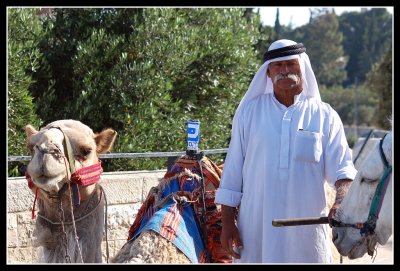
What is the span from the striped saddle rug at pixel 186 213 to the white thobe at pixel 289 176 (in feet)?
0.84

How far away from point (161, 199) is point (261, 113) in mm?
843

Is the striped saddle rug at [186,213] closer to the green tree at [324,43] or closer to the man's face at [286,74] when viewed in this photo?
the man's face at [286,74]

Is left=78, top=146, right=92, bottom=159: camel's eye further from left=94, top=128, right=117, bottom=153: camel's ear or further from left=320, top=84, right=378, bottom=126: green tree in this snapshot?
left=320, top=84, right=378, bottom=126: green tree

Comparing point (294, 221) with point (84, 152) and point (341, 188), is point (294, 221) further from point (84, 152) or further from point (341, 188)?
point (84, 152)

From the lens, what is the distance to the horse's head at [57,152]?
14.0 feet

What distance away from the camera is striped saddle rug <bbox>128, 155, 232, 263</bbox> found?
4219 mm

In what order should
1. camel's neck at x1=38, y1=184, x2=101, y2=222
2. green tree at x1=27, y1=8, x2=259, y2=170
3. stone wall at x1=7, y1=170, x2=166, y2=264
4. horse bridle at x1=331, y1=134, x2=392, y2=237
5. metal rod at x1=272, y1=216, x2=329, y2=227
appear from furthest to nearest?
1. green tree at x1=27, y1=8, x2=259, y2=170
2. stone wall at x1=7, y1=170, x2=166, y2=264
3. camel's neck at x1=38, y1=184, x2=101, y2=222
4. metal rod at x1=272, y1=216, x2=329, y2=227
5. horse bridle at x1=331, y1=134, x2=392, y2=237

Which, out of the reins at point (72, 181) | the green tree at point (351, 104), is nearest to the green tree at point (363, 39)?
the green tree at point (351, 104)

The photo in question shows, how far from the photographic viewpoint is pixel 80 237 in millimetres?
4680

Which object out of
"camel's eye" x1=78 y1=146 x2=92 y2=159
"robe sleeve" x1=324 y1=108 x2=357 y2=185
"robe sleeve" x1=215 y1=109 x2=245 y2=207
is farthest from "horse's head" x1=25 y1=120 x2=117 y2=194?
"robe sleeve" x1=324 y1=108 x2=357 y2=185

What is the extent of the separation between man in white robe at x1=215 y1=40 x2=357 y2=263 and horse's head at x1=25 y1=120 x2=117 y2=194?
908mm

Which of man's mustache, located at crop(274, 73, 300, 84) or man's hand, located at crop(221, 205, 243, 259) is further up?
man's mustache, located at crop(274, 73, 300, 84)
